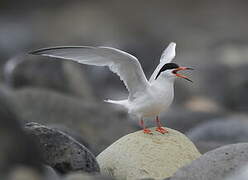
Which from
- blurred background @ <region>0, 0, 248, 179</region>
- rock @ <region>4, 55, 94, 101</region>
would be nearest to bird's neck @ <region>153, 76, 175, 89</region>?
blurred background @ <region>0, 0, 248, 179</region>

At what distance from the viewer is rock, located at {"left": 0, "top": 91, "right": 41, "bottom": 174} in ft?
26.4

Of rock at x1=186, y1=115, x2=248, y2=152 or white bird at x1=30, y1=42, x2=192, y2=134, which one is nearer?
white bird at x1=30, y1=42, x2=192, y2=134

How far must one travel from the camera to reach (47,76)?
19844 mm

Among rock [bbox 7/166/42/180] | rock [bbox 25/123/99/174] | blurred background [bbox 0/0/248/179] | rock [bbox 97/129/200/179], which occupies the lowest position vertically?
blurred background [bbox 0/0/248/179]

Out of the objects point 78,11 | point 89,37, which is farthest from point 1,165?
point 78,11

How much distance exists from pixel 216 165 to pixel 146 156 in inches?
46.1

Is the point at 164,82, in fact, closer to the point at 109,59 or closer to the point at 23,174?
the point at 109,59

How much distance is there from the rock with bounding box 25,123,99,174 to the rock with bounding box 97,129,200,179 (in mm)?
560

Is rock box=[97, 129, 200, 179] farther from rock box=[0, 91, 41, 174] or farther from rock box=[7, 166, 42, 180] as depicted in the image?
rock box=[7, 166, 42, 180]

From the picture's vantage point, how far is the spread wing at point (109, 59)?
10.9 m

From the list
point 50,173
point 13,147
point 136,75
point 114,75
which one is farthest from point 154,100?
point 114,75

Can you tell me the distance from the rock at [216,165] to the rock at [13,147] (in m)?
1.97

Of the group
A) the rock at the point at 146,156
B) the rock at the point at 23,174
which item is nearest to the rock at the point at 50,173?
the rock at the point at 23,174

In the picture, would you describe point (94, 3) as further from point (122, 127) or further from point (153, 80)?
point (153, 80)
